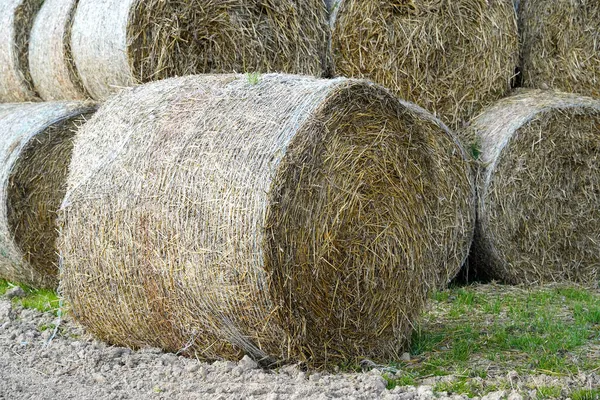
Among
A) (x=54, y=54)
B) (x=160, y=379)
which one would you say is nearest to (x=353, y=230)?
(x=160, y=379)

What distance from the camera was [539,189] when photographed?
6293mm

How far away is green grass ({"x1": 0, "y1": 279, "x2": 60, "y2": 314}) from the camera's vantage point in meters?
5.32

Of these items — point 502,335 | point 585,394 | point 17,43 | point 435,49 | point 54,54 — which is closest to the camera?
point 585,394

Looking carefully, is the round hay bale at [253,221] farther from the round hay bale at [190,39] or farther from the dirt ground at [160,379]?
the round hay bale at [190,39]

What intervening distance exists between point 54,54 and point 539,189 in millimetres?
3260

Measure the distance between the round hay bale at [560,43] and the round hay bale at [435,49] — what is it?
0.78 feet

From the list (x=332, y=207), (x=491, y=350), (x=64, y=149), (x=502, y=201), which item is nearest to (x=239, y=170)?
(x=332, y=207)

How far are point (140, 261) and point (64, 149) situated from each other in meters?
1.89

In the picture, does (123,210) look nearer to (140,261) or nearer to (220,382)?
(140,261)

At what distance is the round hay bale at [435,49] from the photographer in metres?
6.01

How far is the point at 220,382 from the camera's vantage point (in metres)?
3.82

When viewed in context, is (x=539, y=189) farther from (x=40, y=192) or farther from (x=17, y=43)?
(x=17, y=43)

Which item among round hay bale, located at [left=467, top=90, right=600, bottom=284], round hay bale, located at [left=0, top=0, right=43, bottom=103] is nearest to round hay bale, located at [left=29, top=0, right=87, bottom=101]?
round hay bale, located at [left=0, top=0, right=43, bottom=103]

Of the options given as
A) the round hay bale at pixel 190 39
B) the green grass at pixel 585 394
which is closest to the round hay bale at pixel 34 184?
the round hay bale at pixel 190 39
